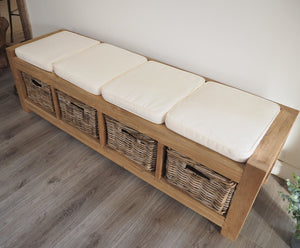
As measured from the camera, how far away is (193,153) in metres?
1.19

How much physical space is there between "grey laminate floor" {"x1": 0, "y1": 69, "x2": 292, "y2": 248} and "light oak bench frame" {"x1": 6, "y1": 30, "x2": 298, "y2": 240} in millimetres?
79

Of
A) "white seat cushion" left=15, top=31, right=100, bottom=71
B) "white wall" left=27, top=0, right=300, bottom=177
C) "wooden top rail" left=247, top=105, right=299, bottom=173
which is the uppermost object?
"white wall" left=27, top=0, right=300, bottom=177

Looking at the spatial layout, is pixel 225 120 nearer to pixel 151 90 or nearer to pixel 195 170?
pixel 195 170

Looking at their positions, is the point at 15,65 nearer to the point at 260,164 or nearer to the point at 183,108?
the point at 183,108

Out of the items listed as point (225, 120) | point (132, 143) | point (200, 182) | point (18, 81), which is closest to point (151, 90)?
point (132, 143)

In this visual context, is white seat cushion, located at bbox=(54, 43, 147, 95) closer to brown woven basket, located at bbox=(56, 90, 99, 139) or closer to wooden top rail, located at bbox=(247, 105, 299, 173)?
brown woven basket, located at bbox=(56, 90, 99, 139)

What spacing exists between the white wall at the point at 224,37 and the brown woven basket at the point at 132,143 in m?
0.57

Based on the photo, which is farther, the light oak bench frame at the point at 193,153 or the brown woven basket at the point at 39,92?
the brown woven basket at the point at 39,92

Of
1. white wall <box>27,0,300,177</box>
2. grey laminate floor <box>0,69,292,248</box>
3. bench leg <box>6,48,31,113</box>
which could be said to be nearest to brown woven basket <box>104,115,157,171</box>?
grey laminate floor <box>0,69,292,248</box>

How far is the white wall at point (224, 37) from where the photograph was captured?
1.29 m

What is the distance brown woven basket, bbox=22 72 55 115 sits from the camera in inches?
68.9

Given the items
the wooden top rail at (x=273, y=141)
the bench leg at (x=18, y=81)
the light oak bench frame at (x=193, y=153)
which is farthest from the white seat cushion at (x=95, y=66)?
the wooden top rail at (x=273, y=141)

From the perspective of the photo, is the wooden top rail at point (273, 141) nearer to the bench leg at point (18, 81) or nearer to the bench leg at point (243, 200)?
the bench leg at point (243, 200)

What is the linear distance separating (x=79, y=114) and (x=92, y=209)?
1.86 ft
